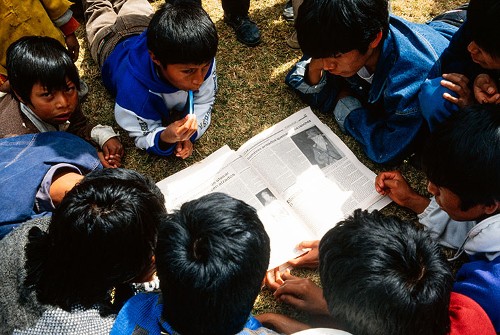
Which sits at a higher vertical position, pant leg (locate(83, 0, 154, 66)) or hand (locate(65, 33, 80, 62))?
pant leg (locate(83, 0, 154, 66))

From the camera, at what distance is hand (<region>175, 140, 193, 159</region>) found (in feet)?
5.38

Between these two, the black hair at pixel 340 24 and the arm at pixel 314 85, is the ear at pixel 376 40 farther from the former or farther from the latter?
the arm at pixel 314 85

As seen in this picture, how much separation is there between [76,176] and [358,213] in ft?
2.74

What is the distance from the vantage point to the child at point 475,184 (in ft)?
3.69

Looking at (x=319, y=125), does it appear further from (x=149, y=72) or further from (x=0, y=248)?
(x=0, y=248)

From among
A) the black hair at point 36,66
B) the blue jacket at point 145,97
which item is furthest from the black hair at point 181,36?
the black hair at point 36,66

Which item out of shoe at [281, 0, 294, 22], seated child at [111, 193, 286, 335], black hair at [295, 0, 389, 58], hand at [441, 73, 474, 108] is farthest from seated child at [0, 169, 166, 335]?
shoe at [281, 0, 294, 22]

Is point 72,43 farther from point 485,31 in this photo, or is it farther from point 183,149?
point 485,31

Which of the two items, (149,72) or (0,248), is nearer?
(0,248)

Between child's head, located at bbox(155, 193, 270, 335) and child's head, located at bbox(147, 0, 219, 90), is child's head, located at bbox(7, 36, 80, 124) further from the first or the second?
child's head, located at bbox(155, 193, 270, 335)

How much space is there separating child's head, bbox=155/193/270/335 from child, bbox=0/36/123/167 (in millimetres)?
762

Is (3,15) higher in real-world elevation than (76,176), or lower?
higher

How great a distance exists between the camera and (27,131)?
4.91ft

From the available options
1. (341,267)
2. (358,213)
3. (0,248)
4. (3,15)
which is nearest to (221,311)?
(341,267)
